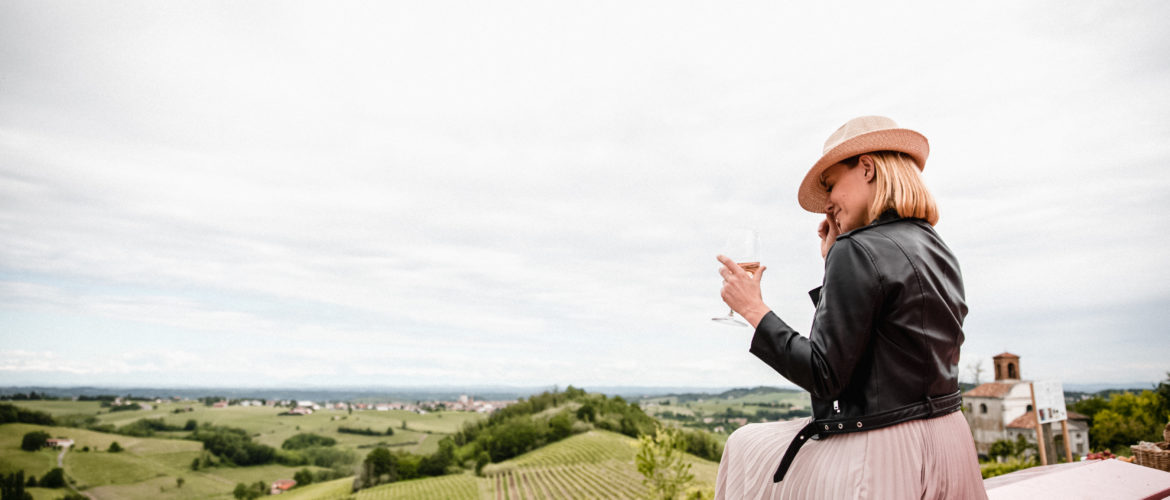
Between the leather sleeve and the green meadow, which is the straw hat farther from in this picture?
the green meadow

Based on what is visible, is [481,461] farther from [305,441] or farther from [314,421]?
[314,421]

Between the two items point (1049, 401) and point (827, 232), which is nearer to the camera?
point (827, 232)

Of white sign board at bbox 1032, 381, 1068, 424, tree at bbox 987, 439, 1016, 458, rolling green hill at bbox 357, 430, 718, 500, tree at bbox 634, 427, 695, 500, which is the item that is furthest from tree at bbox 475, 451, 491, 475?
white sign board at bbox 1032, 381, 1068, 424

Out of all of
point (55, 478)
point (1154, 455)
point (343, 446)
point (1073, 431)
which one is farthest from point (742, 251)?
point (55, 478)

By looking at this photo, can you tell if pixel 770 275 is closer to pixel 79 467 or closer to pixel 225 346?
pixel 79 467

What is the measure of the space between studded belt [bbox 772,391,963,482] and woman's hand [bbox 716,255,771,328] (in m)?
0.31

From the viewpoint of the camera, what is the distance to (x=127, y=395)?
4596 inches

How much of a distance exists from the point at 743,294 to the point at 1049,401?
30.4 ft

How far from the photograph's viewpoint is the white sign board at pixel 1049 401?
26.2 feet

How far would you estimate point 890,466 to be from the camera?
1.36 m

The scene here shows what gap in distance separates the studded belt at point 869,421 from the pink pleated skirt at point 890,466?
0.02 metres

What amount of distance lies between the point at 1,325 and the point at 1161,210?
148 meters

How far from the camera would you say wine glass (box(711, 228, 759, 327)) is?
6.04 ft

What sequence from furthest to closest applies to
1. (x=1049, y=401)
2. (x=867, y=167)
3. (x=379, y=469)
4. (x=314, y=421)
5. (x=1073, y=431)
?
1. (x=314, y=421)
2. (x=379, y=469)
3. (x=1073, y=431)
4. (x=1049, y=401)
5. (x=867, y=167)
